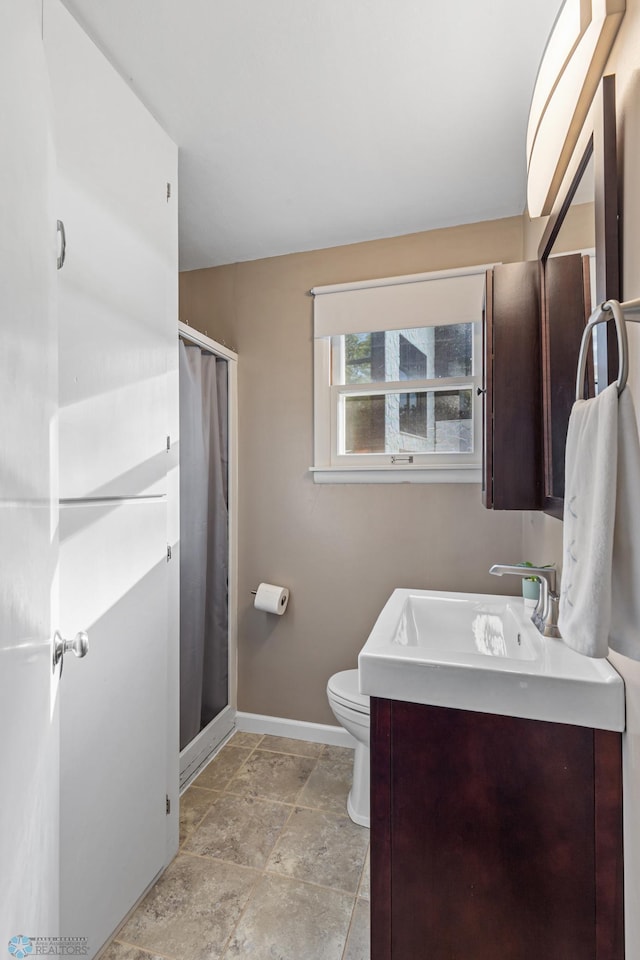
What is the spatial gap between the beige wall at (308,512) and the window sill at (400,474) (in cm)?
4

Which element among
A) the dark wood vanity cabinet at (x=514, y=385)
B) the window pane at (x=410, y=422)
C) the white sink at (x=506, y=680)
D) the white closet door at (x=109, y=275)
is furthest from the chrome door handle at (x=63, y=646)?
the window pane at (x=410, y=422)

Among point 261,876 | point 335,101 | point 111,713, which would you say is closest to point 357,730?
point 261,876

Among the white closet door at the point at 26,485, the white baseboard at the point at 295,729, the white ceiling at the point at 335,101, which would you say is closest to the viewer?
the white closet door at the point at 26,485

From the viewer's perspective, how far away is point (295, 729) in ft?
7.81

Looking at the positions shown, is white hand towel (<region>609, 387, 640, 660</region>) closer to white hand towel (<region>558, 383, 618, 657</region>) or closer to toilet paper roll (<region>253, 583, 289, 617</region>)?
white hand towel (<region>558, 383, 618, 657</region>)

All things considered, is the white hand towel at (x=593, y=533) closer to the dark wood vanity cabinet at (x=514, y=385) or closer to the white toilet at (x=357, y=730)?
the dark wood vanity cabinet at (x=514, y=385)

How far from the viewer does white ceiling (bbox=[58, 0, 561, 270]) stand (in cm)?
122

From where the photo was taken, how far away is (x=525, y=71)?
139 centimetres

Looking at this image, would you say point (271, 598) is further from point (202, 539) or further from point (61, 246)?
point (61, 246)

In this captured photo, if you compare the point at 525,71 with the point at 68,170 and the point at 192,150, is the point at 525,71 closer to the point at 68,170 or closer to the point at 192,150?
the point at 192,150

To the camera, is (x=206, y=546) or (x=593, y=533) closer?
(x=593, y=533)

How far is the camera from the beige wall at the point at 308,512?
7.07ft

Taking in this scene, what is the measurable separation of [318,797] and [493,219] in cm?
257

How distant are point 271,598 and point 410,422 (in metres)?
1.08
